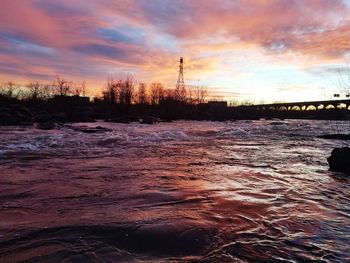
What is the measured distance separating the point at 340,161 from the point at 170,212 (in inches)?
264

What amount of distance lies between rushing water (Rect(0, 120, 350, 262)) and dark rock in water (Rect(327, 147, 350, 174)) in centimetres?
32

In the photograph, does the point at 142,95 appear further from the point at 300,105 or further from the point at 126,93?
the point at 300,105

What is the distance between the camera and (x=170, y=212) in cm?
552

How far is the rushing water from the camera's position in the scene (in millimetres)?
4008

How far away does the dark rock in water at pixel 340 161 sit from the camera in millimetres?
10023

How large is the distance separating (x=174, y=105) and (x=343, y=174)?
201 feet

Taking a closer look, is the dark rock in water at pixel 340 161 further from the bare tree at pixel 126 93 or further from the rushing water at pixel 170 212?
the bare tree at pixel 126 93

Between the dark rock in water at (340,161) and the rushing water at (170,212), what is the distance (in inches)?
12.4

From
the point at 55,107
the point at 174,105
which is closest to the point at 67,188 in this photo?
the point at 55,107

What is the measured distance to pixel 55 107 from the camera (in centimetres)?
5281

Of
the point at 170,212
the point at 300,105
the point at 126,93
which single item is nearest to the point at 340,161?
the point at 170,212

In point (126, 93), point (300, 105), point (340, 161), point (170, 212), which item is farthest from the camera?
point (300, 105)

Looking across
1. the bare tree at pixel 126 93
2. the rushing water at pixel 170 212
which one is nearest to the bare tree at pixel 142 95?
the bare tree at pixel 126 93

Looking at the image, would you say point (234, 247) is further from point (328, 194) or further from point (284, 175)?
point (284, 175)
